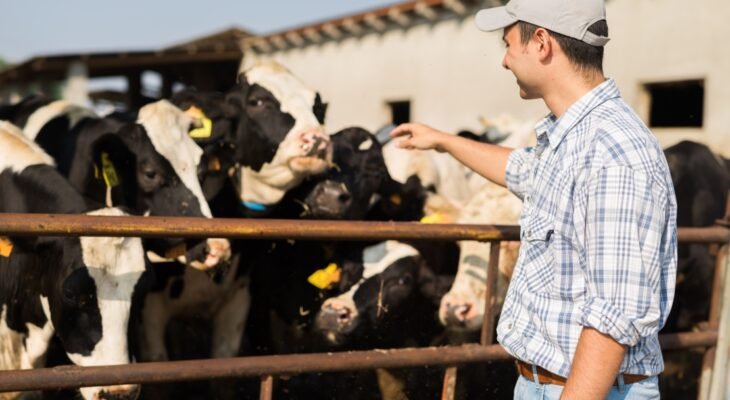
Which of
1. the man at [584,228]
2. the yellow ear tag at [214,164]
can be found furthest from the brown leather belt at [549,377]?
the yellow ear tag at [214,164]

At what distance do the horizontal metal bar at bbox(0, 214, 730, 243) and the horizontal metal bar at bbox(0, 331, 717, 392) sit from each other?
367mm

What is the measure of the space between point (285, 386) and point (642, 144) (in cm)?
334

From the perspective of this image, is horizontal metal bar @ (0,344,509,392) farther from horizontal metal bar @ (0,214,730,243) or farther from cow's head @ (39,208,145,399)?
cow's head @ (39,208,145,399)

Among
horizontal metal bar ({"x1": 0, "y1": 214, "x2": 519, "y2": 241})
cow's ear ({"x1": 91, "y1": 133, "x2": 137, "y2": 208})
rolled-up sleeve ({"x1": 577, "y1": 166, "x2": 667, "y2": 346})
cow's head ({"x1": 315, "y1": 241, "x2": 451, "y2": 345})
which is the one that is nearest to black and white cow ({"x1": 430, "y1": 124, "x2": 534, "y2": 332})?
cow's head ({"x1": 315, "y1": 241, "x2": 451, "y2": 345})

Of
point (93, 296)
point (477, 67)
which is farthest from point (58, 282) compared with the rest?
point (477, 67)

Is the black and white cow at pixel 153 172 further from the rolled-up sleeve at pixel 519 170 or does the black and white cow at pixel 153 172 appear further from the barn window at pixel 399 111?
the barn window at pixel 399 111

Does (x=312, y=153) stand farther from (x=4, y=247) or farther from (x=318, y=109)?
(x=4, y=247)

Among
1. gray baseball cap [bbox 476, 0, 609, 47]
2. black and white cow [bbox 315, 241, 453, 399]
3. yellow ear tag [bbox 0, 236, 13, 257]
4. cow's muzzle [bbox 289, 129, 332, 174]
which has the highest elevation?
gray baseball cap [bbox 476, 0, 609, 47]

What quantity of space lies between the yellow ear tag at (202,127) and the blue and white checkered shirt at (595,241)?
8.59 feet

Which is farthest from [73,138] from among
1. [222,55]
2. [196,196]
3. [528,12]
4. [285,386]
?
[222,55]

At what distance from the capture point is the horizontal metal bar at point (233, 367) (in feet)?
7.39

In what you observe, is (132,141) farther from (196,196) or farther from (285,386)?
(285,386)

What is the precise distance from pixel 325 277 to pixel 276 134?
790mm

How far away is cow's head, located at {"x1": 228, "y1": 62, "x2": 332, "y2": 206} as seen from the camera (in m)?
4.27
